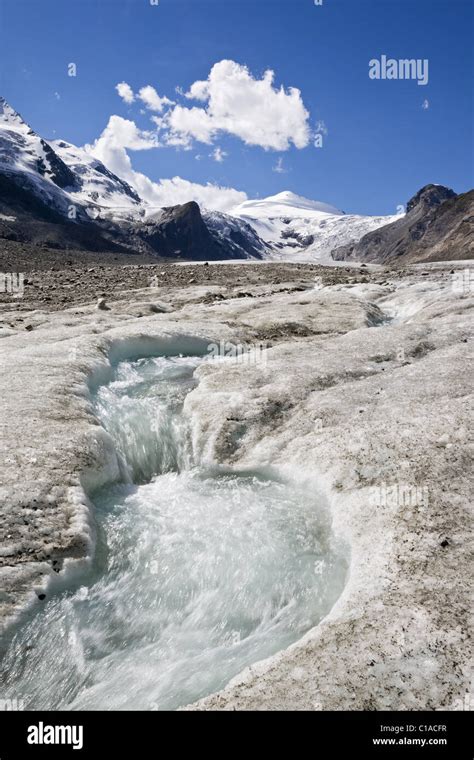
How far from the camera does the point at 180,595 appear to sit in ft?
44.5

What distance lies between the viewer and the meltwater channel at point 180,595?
36.2ft

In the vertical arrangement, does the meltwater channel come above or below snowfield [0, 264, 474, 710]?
below

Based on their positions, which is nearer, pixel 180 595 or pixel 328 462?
pixel 180 595

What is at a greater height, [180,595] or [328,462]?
[328,462]

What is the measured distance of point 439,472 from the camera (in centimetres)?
1546

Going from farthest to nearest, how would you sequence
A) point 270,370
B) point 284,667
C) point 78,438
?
point 270,370 → point 78,438 → point 284,667

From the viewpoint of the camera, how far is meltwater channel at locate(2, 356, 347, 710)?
1102 cm

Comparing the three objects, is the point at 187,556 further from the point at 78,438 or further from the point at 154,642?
the point at 78,438

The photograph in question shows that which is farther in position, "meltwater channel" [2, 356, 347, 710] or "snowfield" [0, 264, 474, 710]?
"meltwater channel" [2, 356, 347, 710]

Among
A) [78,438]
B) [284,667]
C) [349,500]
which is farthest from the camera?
[78,438]

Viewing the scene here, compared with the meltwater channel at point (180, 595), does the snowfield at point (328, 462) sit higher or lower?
higher

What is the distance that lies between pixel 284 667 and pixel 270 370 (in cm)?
1827

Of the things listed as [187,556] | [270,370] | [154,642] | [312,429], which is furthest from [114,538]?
[270,370]

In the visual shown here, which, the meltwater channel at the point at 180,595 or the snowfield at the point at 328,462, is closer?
the snowfield at the point at 328,462
